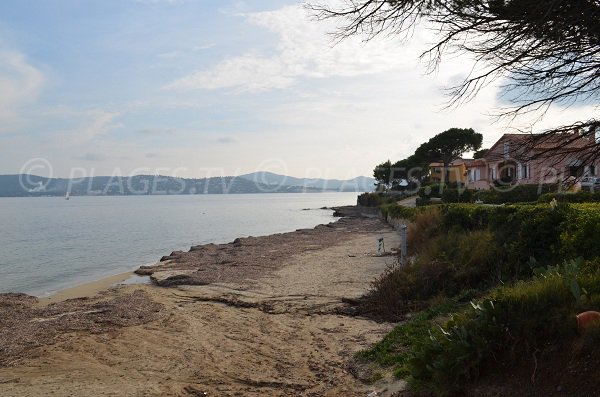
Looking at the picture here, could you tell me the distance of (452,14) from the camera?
5992mm

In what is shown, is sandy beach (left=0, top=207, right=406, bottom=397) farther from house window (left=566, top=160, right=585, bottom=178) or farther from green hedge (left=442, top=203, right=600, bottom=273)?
house window (left=566, top=160, right=585, bottom=178)

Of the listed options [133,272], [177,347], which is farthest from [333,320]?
[133,272]

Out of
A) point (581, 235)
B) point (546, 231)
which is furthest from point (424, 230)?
point (581, 235)

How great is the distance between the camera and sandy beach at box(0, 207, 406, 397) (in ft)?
23.8

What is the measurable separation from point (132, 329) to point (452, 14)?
8.60 meters

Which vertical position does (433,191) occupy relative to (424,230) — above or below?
above

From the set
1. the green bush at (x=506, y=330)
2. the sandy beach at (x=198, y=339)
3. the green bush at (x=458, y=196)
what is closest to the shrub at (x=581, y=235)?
the green bush at (x=506, y=330)

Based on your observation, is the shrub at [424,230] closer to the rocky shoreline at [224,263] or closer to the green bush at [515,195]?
the rocky shoreline at [224,263]

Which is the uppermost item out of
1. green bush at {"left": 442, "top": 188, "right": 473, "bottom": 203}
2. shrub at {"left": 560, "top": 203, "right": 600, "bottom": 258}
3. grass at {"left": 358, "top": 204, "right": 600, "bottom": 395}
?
green bush at {"left": 442, "top": 188, "right": 473, "bottom": 203}

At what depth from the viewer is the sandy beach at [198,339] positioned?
725 centimetres

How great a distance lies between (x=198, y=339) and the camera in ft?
32.6

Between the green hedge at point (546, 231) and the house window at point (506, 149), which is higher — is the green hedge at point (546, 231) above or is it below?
below

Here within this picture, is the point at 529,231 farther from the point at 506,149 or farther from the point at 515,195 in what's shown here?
the point at 515,195

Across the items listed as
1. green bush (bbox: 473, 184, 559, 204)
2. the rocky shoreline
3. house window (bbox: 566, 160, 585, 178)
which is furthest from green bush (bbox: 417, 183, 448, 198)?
house window (bbox: 566, 160, 585, 178)
